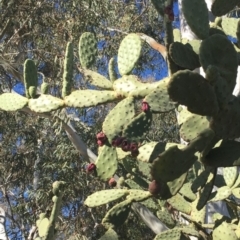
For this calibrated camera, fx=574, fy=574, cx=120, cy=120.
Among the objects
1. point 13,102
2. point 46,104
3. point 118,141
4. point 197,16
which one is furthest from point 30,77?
point 197,16

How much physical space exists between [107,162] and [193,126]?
336 millimetres

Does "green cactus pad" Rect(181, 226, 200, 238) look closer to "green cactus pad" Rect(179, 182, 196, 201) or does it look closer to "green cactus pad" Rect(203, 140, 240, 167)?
"green cactus pad" Rect(179, 182, 196, 201)

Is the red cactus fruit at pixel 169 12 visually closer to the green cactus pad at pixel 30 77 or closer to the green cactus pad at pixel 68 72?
the green cactus pad at pixel 68 72

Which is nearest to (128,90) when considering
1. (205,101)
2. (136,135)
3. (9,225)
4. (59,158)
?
(136,135)

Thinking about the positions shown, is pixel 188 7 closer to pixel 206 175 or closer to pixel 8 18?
pixel 206 175

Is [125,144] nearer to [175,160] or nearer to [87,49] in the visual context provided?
[175,160]

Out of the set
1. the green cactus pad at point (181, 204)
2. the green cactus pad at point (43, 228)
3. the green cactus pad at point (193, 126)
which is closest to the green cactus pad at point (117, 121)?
the green cactus pad at point (193, 126)

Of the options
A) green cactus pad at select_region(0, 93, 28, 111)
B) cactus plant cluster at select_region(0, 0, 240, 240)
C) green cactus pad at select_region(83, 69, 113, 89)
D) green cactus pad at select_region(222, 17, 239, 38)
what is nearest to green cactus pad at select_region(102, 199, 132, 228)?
cactus plant cluster at select_region(0, 0, 240, 240)

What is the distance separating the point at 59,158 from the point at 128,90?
14.8 feet

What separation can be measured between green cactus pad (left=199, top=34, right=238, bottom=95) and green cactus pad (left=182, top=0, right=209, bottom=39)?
0.18m

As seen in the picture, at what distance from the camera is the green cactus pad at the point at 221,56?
160 centimetres

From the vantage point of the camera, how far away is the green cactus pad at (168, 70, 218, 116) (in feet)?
4.61

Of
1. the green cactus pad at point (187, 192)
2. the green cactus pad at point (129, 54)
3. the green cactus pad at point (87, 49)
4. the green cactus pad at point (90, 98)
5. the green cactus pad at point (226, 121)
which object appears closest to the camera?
the green cactus pad at point (226, 121)

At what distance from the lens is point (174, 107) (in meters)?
1.88
